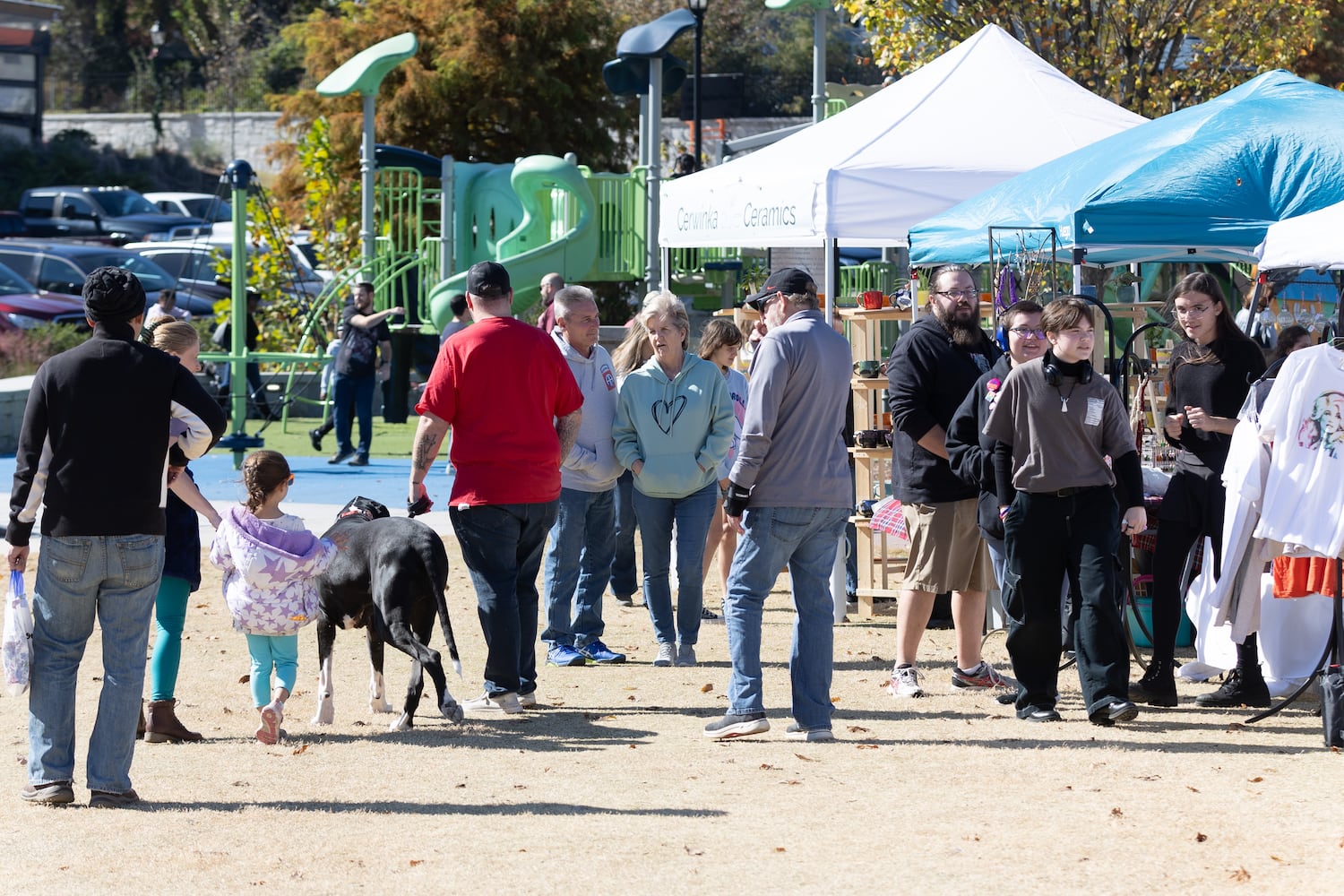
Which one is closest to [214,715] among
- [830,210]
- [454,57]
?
[830,210]

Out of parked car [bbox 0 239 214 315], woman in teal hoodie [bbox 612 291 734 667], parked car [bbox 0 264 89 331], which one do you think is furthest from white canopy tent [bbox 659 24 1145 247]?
parked car [bbox 0 239 214 315]

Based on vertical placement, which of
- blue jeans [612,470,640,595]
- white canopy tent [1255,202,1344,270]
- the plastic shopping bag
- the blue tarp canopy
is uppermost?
the blue tarp canopy

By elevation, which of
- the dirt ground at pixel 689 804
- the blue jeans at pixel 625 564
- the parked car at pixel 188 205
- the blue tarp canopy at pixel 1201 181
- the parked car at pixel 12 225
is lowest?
the dirt ground at pixel 689 804

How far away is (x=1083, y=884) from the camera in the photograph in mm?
5020

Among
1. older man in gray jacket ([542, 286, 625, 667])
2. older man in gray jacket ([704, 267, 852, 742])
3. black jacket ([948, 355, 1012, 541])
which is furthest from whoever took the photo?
older man in gray jacket ([542, 286, 625, 667])

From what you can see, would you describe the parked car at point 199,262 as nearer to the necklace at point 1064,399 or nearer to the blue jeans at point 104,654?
the necklace at point 1064,399

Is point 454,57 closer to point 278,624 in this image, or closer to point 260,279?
point 260,279

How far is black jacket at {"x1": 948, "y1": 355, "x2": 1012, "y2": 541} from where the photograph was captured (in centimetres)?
727

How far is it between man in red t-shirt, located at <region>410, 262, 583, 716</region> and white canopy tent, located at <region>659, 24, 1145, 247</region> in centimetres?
338

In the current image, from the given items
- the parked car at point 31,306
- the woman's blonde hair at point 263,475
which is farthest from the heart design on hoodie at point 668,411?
the parked car at point 31,306

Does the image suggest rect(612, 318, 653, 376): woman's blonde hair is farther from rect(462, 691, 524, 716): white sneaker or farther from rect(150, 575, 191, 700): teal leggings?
rect(150, 575, 191, 700): teal leggings

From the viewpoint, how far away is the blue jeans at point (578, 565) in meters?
8.59

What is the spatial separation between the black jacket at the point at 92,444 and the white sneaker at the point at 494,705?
6.54 ft

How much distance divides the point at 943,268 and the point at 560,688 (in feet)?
8.25
